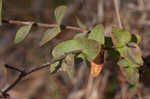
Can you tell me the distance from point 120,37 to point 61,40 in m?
Result: 1.06

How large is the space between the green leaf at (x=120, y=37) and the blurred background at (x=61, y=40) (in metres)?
0.50

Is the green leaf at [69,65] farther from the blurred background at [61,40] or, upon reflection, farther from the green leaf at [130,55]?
the blurred background at [61,40]

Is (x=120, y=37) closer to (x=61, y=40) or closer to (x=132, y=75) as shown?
(x=132, y=75)

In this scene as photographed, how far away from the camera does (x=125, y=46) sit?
0.74 meters

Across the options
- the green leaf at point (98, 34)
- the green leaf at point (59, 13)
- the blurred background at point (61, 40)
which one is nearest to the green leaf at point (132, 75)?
the green leaf at point (98, 34)

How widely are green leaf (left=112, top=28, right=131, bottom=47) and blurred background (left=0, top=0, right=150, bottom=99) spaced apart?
0.50 meters

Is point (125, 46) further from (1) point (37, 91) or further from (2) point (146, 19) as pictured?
(1) point (37, 91)

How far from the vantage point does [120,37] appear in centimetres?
73

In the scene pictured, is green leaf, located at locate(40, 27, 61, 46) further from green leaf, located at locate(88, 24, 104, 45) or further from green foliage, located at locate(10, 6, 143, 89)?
green leaf, located at locate(88, 24, 104, 45)

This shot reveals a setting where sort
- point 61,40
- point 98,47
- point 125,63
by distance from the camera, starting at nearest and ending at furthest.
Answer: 1. point 98,47
2. point 125,63
3. point 61,40

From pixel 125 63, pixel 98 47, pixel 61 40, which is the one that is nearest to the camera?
pixel 98 47

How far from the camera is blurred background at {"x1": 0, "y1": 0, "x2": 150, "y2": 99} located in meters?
1.47

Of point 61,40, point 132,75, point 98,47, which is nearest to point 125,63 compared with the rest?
point 132,75

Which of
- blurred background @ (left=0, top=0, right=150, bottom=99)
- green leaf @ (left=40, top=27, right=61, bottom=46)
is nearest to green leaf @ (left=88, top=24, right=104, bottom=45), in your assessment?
green leaf @ (left=40, top=27, right=61, bottom=46)
